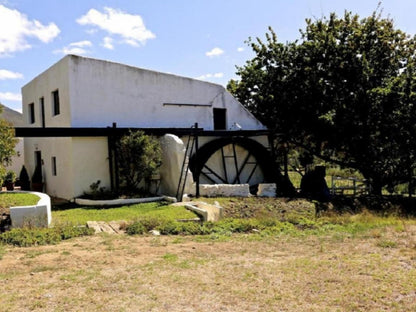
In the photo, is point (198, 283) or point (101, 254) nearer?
point (198, 283)

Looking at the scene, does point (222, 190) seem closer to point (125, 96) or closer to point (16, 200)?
point (125, 96)

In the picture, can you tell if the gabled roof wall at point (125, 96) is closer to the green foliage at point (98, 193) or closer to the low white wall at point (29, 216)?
the green foliage at point (98, 193)

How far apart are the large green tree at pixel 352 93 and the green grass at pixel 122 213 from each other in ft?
28.7

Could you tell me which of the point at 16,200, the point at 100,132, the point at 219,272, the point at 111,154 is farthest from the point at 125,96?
the point at 219,272

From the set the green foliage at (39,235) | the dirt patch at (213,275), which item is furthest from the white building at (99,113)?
the dirt patch at (213,275)

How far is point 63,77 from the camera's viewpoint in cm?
1557

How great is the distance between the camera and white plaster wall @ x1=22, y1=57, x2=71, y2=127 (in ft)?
50.6

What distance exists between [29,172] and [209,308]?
18700 millimetres

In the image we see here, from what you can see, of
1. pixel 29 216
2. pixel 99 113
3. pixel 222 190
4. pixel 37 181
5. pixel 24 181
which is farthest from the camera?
pixel 24 181

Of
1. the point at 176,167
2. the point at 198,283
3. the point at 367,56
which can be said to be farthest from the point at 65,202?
the point at 367,56

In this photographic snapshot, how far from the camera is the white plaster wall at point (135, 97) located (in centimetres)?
1532

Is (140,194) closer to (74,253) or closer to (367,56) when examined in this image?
(74,253)

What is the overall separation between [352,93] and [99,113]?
11855 millimetres

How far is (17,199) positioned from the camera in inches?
432
